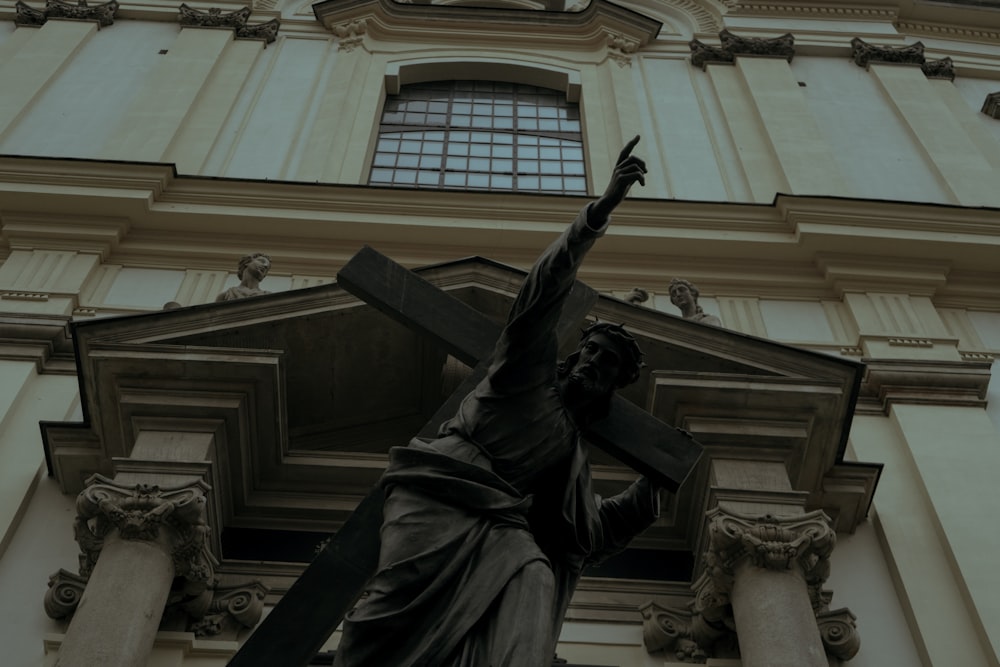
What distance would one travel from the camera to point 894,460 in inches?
368

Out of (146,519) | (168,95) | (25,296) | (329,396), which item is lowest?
(146,519)

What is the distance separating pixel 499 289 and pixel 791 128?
6821mm

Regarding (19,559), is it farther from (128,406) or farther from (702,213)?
(702,213)

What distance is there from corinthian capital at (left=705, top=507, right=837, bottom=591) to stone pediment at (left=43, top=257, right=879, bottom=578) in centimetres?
46

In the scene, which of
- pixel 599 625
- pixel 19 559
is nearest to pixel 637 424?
pixel 599 625

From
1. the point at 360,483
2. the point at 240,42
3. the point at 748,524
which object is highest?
the point at 240,42

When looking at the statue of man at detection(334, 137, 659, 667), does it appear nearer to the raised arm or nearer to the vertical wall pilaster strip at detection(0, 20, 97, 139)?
the raised arm

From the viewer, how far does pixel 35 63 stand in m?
15.4

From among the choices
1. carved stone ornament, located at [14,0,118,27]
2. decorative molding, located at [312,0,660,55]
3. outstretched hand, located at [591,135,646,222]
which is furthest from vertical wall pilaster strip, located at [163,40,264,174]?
outstretched hand, located at [591,135,646,222]

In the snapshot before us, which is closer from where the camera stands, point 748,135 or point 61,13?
point 748,135

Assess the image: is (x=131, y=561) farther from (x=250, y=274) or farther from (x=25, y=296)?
(x=25, y=296)

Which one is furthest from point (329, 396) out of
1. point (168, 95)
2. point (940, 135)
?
point (940, 135)

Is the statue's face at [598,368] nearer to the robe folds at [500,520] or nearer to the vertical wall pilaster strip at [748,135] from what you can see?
the robe folds at [500,520]

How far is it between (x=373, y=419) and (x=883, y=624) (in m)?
3.79
